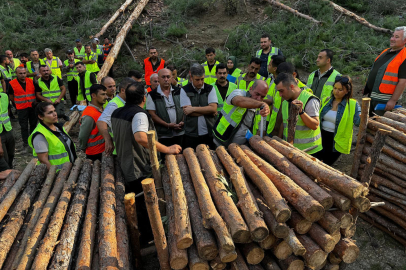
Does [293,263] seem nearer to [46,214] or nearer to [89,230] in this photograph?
[89,230]

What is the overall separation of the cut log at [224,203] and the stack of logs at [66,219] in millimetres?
1023

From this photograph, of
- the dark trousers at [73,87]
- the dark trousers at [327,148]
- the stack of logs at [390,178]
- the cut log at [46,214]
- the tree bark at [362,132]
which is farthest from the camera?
the dark trousers at [73,87]

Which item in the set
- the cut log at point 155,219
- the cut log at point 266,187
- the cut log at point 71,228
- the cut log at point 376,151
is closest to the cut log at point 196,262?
the cut log at point 155,219

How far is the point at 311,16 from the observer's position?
13.8 meters

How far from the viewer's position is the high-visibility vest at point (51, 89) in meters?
9.26

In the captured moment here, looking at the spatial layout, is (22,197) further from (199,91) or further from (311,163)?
(311,163)

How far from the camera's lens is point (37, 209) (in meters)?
3.73

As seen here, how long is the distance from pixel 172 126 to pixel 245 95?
65.0 inches

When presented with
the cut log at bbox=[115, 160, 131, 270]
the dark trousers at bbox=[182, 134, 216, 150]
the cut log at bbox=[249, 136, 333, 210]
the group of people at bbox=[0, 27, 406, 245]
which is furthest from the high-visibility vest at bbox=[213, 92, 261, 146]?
the cut log at bbox=[115, 160, 131, 270]

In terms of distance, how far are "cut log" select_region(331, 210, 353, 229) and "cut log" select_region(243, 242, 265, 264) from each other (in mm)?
947

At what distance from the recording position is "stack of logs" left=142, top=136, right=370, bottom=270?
2951 millimetres

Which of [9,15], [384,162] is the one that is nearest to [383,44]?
[384,162]

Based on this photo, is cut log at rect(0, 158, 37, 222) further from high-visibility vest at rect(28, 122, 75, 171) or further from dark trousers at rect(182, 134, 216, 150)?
dark trousers at rect(182, 134, 216, 150)

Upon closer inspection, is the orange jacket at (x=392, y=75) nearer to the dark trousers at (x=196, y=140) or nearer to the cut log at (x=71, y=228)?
the dark trousers at (x=196, y=140)
